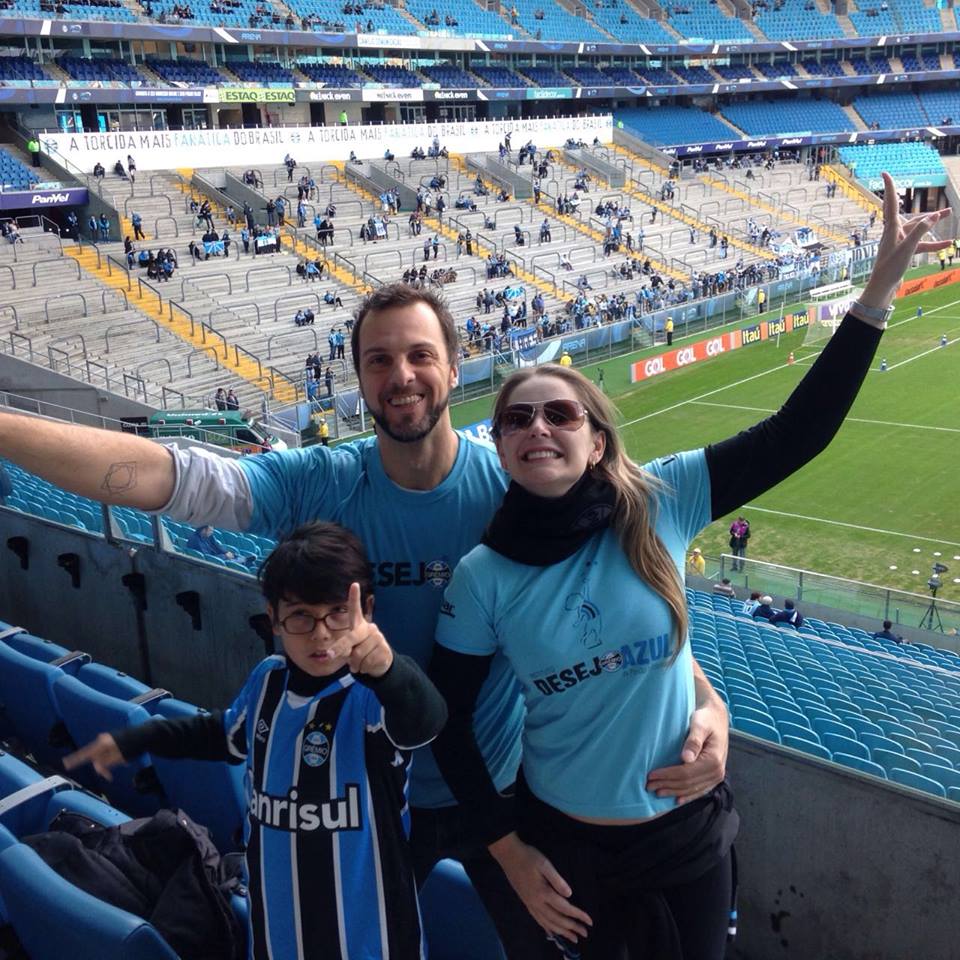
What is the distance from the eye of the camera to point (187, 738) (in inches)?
106

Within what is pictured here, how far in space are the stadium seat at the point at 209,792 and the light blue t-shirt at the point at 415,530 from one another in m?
1.54

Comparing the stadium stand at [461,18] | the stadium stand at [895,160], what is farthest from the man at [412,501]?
the stadium stand at [895,160]

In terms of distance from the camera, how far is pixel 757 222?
46688 mm

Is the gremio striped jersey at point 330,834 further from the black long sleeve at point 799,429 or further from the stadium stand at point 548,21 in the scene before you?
the stadium stand at point 548,21

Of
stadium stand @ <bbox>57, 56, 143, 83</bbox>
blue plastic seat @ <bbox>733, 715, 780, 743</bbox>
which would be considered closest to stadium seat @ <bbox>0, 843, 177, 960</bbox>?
blue plastic seat @ <bbox>733, 715, 780, 743</bbox>

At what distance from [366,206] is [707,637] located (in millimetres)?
32551

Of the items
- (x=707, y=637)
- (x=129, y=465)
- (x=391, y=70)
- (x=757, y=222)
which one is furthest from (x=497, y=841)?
(x=391, y=70)

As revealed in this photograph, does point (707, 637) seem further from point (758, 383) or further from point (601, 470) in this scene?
point (758, 383)

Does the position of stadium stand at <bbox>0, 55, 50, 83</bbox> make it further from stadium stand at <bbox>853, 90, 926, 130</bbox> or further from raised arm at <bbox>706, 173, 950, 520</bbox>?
stadium stand at <bbox>853, 90, 926, 130</bbox>

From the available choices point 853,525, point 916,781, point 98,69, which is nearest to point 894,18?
point 98,69

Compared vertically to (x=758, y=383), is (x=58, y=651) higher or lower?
higher

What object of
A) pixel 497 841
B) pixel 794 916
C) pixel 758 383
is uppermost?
pixel 497 841

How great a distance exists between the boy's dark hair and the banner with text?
35601 millimetres

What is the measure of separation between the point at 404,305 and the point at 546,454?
0.58 meters
